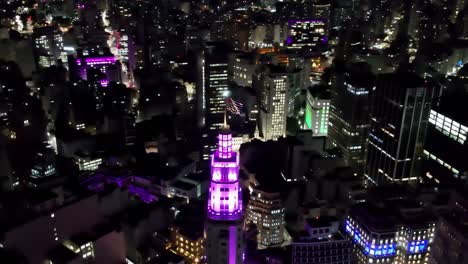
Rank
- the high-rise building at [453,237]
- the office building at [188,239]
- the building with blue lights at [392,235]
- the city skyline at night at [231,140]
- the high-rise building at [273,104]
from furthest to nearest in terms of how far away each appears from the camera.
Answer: the high-rise building at [273,104], the office building at [188,239], the building with blue lights at [392,235], the city skyline at night at [231,140], the high-rise building at [453,237]

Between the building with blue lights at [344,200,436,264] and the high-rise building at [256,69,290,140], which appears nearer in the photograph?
the building with blue lights at [344,200,436,264]

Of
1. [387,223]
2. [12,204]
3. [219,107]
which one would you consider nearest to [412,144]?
[387,223]

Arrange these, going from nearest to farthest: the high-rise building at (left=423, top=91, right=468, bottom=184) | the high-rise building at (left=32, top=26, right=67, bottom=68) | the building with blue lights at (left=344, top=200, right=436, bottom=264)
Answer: the building with blue lights at (left=344, top=200, right=436, bottom=264) → the high-rise building at (left=423, top=91, right=468, bottom=184) → the high-rise building at (left=32, top=26, right=67, bottom=68)

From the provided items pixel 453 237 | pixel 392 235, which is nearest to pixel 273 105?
pixel 392 235

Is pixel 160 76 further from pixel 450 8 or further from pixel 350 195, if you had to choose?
pixel 450 8

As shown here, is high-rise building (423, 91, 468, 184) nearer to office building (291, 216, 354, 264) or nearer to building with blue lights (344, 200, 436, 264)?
building with blue lights (344, 200, 436, 264)

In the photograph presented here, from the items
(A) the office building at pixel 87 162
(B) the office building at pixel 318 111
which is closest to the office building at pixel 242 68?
(B) the office building at pixel 318 111

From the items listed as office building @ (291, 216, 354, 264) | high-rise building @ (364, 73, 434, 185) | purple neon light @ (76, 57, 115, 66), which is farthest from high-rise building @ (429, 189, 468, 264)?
purple neon light @ (76, 57, 115, 66)

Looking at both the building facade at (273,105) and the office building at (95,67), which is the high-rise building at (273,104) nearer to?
the building facade at (273,105)
